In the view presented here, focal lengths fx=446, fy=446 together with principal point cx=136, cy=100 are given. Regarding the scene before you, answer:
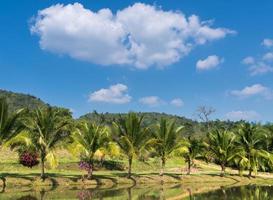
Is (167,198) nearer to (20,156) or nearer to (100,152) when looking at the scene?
(100,152)

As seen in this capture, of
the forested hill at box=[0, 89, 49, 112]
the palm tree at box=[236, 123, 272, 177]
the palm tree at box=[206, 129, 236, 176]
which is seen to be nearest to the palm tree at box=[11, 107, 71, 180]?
the palm tree at box=[206, 129, 236, 176]

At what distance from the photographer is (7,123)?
105 ft

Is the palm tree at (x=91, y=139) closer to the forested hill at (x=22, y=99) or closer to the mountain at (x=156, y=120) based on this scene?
the mountain at (x=156, y=120)

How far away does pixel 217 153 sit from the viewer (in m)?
49.6

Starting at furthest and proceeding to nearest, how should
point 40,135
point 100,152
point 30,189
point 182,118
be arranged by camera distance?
point 182,118, point 100,152, point 40,135, point 30,189

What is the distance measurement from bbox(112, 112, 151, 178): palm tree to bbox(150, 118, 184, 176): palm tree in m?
2.18

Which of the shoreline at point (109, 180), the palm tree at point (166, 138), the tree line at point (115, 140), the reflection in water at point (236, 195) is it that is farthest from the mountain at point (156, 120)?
the reflection in water at point (236, 195)

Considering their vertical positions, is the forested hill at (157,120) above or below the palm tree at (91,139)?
above

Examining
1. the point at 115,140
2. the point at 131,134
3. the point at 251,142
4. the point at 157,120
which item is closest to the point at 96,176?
the point at 115,140

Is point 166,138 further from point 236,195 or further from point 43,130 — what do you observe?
point 236,195

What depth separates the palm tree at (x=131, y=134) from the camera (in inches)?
1599

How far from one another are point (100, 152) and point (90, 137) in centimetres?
156

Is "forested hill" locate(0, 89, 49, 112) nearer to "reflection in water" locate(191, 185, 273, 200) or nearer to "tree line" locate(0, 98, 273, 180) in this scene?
"tree line" locate(0, 98, 273, 180)

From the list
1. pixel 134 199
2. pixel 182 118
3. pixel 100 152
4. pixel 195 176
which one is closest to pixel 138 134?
pixel 100 152
